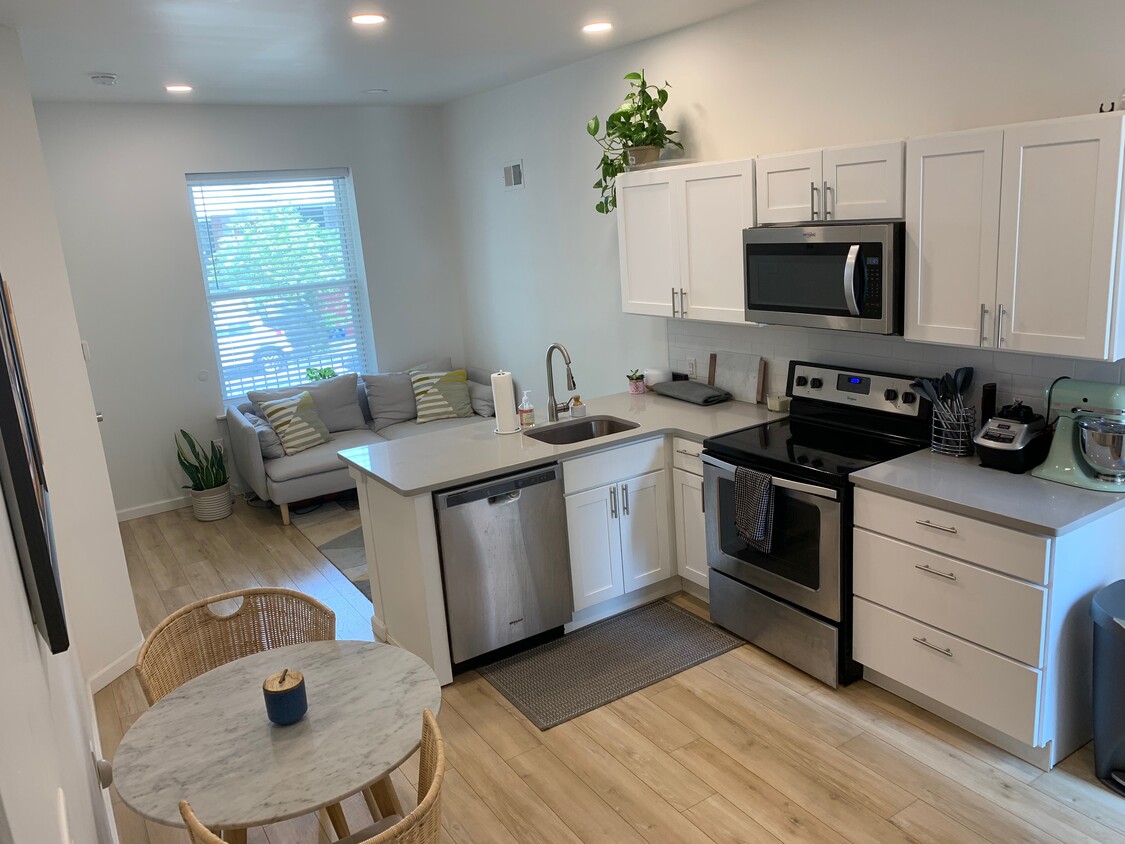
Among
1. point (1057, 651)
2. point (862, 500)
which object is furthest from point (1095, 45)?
point (1057, 651)

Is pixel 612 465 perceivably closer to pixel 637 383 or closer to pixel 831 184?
pixel 637 383

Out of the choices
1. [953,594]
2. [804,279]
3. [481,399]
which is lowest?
[953,594]

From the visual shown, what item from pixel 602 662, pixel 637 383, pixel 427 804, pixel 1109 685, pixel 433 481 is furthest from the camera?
pixel 637 383

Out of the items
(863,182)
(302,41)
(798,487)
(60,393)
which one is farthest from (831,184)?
(60,393)

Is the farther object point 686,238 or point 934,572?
Answer: point 686,238

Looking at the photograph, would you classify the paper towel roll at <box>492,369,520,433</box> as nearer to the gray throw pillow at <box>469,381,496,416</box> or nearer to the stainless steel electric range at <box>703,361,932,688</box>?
the stainless steel electric range at <box>703,361,932,688</box>

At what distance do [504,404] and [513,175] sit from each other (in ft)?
7.81

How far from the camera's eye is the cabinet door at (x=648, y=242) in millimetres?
4008

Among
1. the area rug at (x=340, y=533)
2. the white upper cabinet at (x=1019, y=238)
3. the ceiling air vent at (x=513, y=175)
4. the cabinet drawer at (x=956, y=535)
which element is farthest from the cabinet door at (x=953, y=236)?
the ceiling air vent at (x=513, y=175)

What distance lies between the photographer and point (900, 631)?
9.92ft

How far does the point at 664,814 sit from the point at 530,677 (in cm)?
98

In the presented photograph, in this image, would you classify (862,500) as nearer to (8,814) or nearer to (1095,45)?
(1095,45)

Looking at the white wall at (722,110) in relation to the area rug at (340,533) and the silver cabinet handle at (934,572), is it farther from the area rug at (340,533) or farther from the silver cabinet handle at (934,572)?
the area rug at (340,533)

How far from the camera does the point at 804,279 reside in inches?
132
